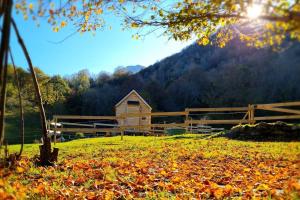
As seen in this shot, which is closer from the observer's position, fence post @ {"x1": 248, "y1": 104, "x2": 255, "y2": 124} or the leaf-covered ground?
the leaf-covered ground

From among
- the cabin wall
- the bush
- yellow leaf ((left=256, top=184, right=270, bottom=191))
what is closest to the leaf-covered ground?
yellow leaf ((left=256, top=184, right=270, bottom=191))

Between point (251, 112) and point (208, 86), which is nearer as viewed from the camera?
point (251, 112)

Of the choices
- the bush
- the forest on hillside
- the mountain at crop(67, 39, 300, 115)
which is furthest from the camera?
the mountain at crop(67, 39, 300, 115)

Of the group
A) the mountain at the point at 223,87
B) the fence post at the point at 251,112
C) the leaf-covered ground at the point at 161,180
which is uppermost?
the mountain at the point at 223,87

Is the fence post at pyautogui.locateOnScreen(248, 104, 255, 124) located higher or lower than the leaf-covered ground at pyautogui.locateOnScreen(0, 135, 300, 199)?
higher

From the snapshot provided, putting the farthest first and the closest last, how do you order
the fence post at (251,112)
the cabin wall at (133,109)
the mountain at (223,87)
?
1. the mountain at (223,87)
2. the cabin wall at (133,109)
3. the fence post at (251,112)

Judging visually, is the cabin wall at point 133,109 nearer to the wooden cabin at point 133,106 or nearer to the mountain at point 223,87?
the wooden cabin at point 133,106

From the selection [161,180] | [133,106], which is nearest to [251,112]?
[161,180]

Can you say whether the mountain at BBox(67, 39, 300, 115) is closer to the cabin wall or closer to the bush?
the cabin wall

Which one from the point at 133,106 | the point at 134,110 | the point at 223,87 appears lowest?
the point at 134,110

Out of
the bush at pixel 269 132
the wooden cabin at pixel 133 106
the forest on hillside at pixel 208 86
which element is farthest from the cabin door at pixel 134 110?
the bush at pixel 269 132

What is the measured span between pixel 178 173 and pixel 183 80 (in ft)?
184

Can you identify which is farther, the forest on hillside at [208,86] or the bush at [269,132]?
the forest on hillside at [208,86]

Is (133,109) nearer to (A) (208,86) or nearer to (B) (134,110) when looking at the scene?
(B) (134,110)
